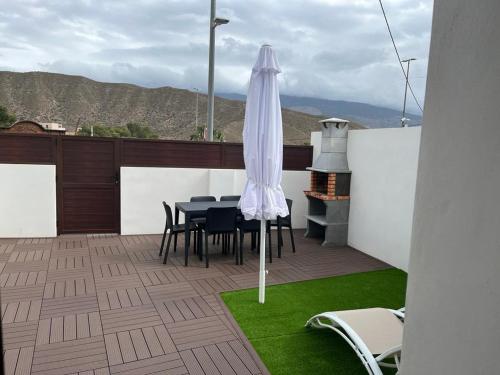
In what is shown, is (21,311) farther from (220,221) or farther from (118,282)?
(220,221)

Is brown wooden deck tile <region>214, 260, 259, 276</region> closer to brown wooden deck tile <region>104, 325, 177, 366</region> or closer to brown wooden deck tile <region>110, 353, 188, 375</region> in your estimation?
brown wooden deck tile <region>104, 325, 177, 366</region>

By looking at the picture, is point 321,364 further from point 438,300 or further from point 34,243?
point 34,243

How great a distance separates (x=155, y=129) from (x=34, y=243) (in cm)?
3641

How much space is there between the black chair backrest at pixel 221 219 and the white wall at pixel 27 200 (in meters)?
3.45

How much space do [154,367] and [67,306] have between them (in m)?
1.69

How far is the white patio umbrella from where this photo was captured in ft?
14.6

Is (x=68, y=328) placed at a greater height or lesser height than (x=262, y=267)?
lesser

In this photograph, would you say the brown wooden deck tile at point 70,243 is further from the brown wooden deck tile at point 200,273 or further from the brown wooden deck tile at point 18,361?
the brown wooden deck tile at point 18,361

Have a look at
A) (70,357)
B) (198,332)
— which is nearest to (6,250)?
(70,357)

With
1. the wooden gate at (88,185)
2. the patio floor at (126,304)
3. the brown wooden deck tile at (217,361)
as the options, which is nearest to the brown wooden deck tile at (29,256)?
the patio floor at (126,304)

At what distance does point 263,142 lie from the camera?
14.7 feet

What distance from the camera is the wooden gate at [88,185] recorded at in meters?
7.20

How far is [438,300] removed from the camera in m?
1.54

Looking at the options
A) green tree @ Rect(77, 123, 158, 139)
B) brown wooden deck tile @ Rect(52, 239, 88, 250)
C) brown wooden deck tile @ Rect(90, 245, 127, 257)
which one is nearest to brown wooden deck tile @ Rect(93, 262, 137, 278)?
brown wooden deck tile @ Rect(90, 245, 127, 257)
